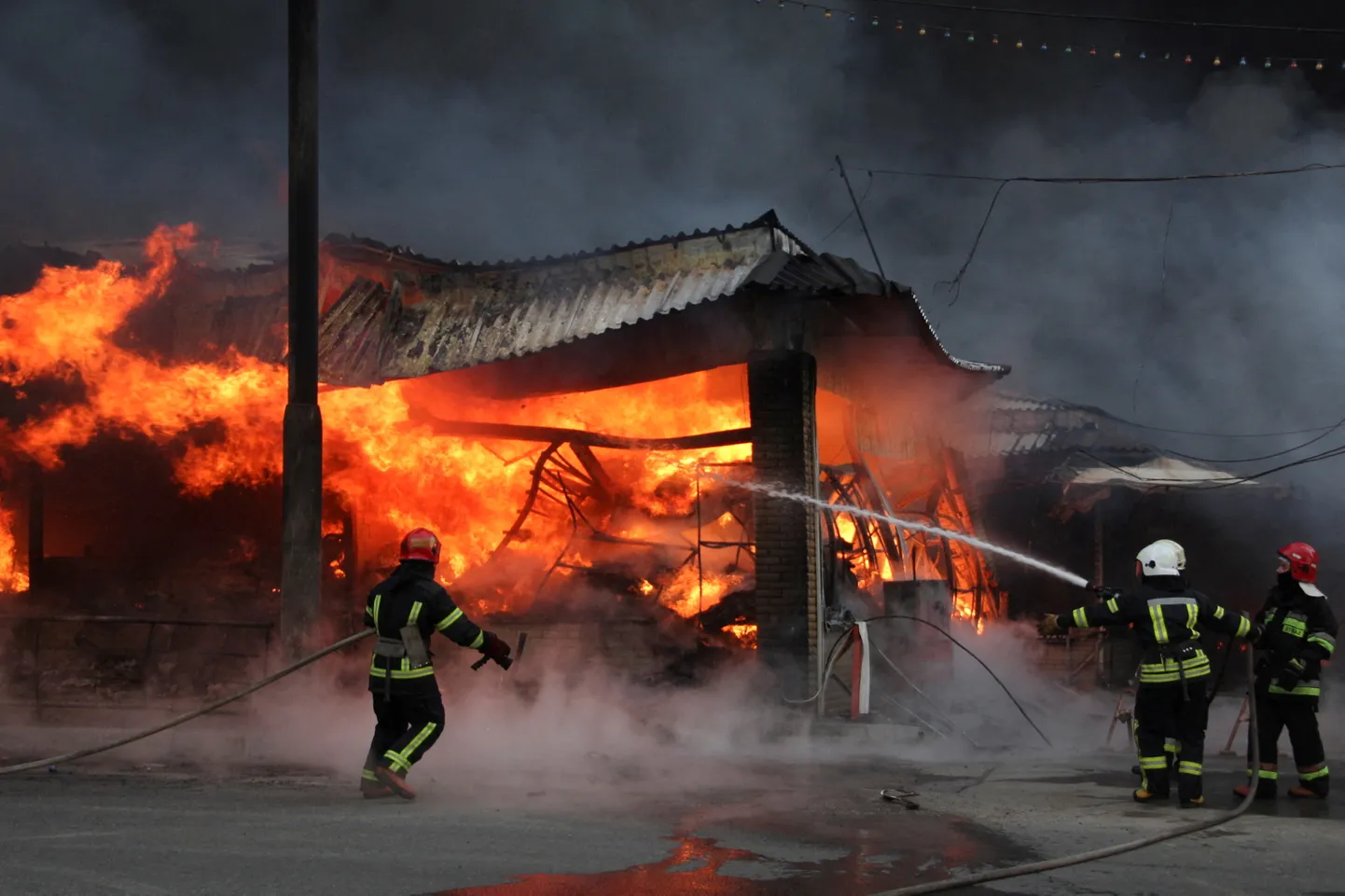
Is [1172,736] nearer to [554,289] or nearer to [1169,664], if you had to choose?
[1169,664]

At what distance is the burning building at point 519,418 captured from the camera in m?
12.5

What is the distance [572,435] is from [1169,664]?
692 centimetres

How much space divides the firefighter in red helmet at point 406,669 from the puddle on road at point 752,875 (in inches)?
81.5

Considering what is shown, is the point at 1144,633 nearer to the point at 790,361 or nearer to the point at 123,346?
the point at 790,361

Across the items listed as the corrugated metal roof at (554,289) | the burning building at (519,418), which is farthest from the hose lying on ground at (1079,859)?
the corrugated metal roof at (554,289)

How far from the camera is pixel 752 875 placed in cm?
561

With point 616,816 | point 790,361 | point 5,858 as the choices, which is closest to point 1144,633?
point 616,816

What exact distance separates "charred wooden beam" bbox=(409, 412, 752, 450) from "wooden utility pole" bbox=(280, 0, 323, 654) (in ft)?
11.4

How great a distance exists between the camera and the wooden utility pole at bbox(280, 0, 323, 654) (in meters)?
9.93

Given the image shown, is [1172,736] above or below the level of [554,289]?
below

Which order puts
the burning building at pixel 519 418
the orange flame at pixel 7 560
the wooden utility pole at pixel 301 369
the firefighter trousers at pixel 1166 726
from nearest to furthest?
1. the firefighter trousers at pixel 1166 726
2. the wooden utility pole at pixel 301 369
3. the burning building at pixel 519 418
4. the orange flame at pixel 7 560

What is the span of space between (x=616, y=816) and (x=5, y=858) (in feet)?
10.3

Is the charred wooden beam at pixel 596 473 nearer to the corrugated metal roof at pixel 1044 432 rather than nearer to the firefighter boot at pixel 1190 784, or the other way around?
the firefighter boot at pixel 1190 784

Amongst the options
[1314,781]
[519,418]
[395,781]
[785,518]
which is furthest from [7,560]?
[1314,781]
